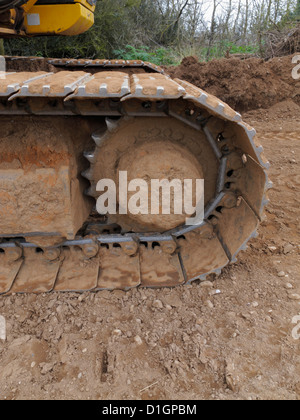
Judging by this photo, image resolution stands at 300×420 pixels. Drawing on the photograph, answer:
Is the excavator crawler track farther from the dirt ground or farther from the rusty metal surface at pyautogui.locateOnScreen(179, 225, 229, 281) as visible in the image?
the dirt ground

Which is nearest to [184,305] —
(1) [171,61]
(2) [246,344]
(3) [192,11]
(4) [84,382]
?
(2) [246,344]

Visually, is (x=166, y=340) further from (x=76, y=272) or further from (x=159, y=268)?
(x=76, y=272)

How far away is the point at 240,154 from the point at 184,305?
40.7 inches

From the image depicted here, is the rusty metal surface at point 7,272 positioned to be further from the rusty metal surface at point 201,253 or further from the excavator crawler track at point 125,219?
the rusty metal surface at point 201,253

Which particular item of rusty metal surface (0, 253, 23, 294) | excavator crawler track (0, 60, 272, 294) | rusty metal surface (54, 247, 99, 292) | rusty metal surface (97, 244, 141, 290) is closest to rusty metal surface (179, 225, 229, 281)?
excavator crawler track (0, 60, 272, 294)

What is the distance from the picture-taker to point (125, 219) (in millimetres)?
2379

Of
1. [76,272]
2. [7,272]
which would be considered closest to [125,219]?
[76,272]

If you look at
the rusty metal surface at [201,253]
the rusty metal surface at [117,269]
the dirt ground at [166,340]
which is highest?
the rusty metal surface at [201,253]

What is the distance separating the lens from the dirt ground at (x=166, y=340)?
5.15 ft

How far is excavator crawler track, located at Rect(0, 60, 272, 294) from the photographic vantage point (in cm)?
201

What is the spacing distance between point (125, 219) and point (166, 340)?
88 cm

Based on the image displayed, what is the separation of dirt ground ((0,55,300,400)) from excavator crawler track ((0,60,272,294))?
0.46 feet

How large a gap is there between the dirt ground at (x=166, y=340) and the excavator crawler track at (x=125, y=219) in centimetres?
14

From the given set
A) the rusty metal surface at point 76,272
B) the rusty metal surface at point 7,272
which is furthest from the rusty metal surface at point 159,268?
the rusty metal surface at point 7,272
